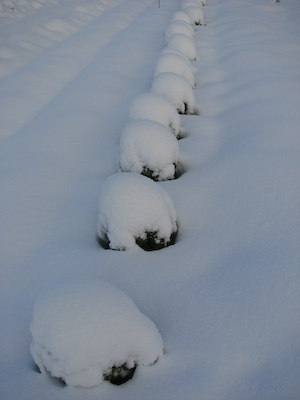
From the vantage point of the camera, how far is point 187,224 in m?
1.93

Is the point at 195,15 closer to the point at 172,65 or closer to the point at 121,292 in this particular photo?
the point at 172,65

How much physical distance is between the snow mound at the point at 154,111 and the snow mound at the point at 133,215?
101cm

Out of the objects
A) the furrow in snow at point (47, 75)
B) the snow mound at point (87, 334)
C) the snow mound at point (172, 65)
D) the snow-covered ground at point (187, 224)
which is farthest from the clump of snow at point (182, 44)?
the snow mound at point (87, 334)

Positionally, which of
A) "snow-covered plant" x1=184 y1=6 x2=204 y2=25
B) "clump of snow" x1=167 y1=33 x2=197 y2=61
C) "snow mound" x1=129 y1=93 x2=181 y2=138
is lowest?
"snow mound" x1=129 y1=93 x2=181 y2=138

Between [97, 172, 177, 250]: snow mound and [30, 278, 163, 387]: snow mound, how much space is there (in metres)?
0.51

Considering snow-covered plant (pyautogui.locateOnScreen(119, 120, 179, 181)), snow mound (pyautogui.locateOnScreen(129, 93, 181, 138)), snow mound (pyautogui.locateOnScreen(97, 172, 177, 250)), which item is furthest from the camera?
snow mound (pyautogui.locateOnScreen(129, 93, 181, 138))

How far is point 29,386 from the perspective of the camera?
109cm

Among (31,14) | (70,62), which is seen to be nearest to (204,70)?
(70,62)

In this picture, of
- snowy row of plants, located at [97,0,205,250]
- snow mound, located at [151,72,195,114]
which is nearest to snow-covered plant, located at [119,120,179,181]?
snowy row of plants, located at [97,0,205,250]

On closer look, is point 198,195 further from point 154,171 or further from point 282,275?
point 282,275

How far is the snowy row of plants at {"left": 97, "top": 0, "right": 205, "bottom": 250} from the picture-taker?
5.47 ft

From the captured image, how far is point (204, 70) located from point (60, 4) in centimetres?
811

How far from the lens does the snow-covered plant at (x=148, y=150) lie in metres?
2.13

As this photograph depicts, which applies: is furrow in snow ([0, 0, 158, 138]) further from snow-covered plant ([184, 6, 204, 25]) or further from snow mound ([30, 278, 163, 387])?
snow mound ([30, 278, 163, 387])
